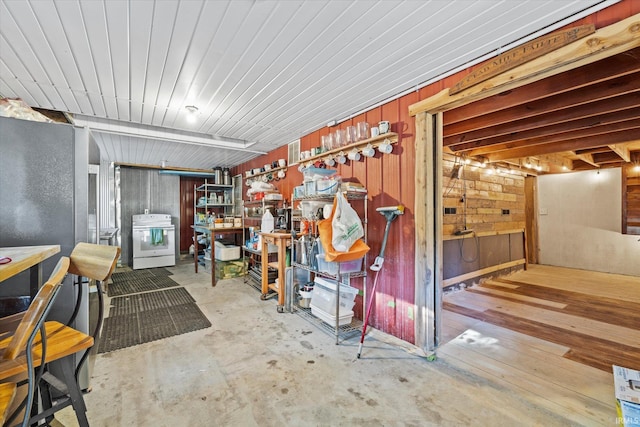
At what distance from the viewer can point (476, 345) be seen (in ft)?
8.74

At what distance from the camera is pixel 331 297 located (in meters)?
2.94

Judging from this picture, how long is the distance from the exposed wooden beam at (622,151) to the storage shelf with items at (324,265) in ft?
15.8

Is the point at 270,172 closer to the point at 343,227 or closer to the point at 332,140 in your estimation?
the point at 332,140

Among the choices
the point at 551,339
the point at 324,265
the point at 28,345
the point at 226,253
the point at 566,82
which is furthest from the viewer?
the point at 226,253

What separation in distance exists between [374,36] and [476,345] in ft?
9.23

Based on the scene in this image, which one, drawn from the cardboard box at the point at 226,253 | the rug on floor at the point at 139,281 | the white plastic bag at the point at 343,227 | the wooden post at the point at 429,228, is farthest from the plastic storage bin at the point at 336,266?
the rug on floor at the point at 139,281

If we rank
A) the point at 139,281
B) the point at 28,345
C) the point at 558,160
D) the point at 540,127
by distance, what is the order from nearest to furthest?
1. the point at 28,345
2. the point at 540,127
3. the point at 139,281
4. the point at 558,160

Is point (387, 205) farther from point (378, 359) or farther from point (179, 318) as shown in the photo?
→ point (179, 318)

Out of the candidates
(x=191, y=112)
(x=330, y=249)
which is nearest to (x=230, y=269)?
(x=191, y=112)

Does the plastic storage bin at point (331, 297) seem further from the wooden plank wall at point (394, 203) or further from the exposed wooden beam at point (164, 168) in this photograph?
the exposed wooden beam at point (164, 168)

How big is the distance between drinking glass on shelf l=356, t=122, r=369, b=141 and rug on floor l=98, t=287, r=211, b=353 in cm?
267

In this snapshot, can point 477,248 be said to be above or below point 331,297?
above

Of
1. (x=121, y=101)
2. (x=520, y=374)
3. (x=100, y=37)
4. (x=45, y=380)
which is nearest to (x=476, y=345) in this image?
(x=520, y=374)

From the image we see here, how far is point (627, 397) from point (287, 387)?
208 cm
